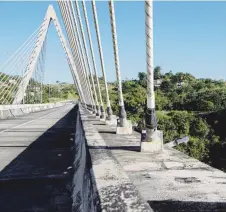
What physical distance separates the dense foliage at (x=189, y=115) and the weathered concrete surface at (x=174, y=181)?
163 feet

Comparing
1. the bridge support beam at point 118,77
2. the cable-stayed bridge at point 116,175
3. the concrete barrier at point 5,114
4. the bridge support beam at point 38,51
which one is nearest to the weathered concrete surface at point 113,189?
the cable-stayed bridge at point 116,175

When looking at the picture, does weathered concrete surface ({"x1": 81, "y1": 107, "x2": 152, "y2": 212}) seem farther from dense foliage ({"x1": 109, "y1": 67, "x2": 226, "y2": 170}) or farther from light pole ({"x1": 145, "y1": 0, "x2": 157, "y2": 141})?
dense foliage ({"x1": 109, "y1": 67, "x2": 226, "y2": 170})

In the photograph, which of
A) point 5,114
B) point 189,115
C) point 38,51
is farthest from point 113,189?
point 189,115

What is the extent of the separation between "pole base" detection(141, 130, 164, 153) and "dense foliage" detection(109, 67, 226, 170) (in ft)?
161

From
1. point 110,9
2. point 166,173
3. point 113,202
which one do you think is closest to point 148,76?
point 166,173

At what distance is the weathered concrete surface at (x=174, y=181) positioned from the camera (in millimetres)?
2827

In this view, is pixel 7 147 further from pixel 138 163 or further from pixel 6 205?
pixel 138 163

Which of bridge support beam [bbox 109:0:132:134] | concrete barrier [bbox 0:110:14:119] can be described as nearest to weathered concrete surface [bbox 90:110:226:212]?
bridge support beam [bbox 109:0:132:134]

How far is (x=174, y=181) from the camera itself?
3504 mm

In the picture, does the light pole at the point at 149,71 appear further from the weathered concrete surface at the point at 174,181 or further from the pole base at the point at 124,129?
the pole base at the point at 124,129

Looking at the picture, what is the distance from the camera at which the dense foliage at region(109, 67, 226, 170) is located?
7625 centimetres

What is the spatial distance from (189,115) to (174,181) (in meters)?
97.7

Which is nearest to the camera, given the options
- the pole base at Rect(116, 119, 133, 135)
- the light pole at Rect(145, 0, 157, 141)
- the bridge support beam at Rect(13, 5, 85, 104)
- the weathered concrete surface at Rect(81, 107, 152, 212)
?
the weathered concrete surface at Rect(81, 107, 152, 212)

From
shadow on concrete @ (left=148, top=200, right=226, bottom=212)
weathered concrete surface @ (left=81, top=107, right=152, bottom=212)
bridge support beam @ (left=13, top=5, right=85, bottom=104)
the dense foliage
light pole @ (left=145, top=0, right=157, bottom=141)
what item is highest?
bridge support beam @ (left=13, top=5, right=85, bottom=104)
